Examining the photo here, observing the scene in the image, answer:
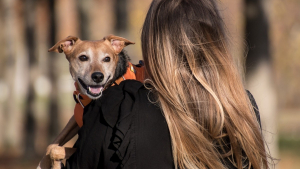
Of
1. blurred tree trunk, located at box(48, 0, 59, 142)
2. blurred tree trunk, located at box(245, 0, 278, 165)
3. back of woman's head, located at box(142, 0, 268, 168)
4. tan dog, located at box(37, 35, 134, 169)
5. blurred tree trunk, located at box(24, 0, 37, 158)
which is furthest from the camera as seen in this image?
blurred tree trunk, located at box(24, 0, 37, 158)

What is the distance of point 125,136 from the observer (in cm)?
229

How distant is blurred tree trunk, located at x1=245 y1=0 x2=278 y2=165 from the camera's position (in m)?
6.09

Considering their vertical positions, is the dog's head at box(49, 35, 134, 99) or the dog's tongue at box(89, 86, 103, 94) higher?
the dog's head at box(49, 35, 134, 99)

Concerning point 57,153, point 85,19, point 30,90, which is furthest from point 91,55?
point 30,90

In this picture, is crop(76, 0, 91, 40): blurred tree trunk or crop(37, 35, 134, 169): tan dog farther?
crop(76, 0, 91, 40): blurred tree trunk

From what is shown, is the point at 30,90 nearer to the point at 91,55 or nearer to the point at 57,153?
the point at 91,55

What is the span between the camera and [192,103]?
2.44 metres

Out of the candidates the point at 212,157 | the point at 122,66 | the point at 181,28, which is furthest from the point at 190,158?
the point at 122,66

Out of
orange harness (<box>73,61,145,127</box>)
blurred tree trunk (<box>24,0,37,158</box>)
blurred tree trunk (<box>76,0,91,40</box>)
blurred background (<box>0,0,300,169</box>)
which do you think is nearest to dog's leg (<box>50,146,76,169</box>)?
orange harness (<box>73,61,145,127</box>)

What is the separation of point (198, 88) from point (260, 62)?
3.88 meters

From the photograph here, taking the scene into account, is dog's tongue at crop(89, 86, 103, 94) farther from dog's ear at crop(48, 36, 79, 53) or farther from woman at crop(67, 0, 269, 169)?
woman at crop(67, 0, 269, 169)

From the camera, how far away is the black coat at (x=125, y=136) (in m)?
2.29

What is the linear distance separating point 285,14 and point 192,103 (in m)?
11.7

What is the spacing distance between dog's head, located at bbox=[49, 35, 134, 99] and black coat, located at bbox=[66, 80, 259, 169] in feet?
3.84
